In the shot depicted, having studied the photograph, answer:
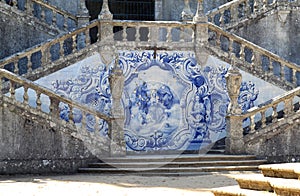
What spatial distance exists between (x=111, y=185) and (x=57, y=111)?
297 centimetres

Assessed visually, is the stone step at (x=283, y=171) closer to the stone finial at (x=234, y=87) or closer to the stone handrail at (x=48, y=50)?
the stone finial at (x=234, y=87)

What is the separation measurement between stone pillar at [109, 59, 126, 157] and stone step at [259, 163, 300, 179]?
6330 mm

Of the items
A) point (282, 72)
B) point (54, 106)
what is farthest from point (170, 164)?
point (282, 72)

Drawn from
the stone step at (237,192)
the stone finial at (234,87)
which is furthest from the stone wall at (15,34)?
the stone step at (237,192)

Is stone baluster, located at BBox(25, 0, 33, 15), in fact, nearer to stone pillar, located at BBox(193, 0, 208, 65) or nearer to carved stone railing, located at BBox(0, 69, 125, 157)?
carved stone railing, located at BBox(0, 69, 125, 157)

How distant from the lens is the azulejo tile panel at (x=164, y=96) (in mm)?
17031

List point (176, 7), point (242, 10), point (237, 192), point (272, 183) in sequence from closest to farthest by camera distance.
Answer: point (272, 183) < point (237, 192) < point (242, 10) < point (176, 7)

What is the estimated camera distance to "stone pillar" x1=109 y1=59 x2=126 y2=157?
15.8 meters

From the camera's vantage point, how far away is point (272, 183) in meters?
9.05

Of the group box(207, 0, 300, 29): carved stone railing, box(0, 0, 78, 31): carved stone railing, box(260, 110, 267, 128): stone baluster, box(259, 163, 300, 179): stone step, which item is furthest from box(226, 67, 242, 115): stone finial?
box(259, 163, 300, 179): stone step

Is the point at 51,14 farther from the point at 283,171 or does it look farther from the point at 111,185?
the point at 283,171

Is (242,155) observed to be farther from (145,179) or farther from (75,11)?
(75,11)

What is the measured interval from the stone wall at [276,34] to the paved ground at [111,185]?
21.0 ft

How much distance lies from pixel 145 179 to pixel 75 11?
27.1 ft
